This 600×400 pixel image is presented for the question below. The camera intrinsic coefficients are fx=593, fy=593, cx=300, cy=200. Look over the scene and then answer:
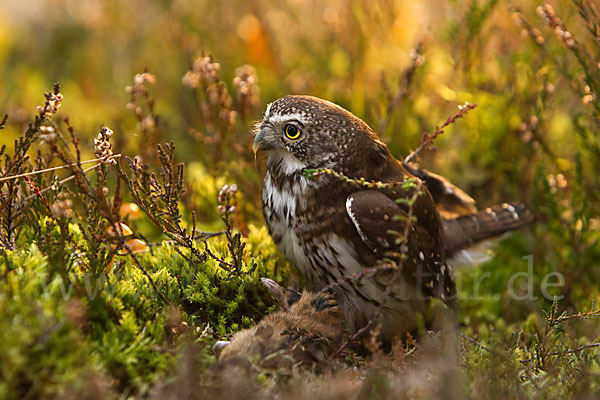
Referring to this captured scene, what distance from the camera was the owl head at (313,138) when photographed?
3723 mm

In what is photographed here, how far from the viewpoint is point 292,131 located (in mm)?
3756

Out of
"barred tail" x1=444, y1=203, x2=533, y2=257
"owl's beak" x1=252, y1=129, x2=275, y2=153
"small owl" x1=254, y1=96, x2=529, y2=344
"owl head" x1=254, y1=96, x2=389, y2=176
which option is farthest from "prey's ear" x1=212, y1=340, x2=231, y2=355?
"barred tail" x1=444, y1=203, x2=533, y2=257

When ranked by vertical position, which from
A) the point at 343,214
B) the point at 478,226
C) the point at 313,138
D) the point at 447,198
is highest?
the point at 313,138

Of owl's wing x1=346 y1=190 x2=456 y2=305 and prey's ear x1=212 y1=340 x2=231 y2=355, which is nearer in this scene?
prey's ear x1=212 y1=340 x2=231 y2=355

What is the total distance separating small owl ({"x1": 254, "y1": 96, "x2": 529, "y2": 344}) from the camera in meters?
3.63

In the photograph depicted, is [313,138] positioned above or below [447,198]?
above

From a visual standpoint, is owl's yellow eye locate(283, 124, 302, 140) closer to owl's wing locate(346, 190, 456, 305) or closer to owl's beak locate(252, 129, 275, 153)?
owl's beak locate(252, 129, 275, 153)

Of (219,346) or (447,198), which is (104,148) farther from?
(447,198)

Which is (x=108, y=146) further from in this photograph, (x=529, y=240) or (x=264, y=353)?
(x=529, y=240)

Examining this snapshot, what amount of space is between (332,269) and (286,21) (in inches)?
192

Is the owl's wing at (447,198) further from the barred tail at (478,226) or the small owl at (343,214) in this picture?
the small owl at (343,214)

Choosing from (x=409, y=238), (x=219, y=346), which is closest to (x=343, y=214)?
(x=409, y=238)

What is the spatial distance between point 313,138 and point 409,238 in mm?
877

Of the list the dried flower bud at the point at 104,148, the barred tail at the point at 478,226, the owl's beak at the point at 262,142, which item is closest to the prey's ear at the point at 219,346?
the dried flower bud at the point at 104,148
